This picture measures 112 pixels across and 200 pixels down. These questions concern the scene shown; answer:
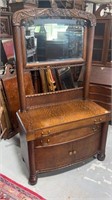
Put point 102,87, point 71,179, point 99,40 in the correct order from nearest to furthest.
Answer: point 71,179
point 102,87
point 99,40

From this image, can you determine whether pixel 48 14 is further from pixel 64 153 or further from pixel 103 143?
pixel 103 143

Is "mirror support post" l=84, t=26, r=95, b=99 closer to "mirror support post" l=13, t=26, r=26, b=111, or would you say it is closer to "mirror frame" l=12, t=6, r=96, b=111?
"mirror frame" l=12, t=6, r=96, b=111

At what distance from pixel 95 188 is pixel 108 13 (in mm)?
1927

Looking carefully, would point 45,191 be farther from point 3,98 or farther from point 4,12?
point 4,12

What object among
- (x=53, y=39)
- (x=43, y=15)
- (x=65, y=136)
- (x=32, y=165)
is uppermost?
(x=43, y=15)

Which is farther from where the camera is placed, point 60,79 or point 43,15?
point 60,79

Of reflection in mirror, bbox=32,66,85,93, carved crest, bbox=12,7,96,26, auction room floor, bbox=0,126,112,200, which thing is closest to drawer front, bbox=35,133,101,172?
auction room floor, bbox=0,126,112,200

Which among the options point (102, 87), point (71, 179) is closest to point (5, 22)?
point (102, 87)

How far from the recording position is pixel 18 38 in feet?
4.19

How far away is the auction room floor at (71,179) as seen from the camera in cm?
141

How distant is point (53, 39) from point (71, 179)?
1.20 metres

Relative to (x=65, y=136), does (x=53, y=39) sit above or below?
above

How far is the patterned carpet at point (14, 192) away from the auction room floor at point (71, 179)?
0.04m

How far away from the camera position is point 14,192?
1.41 m
